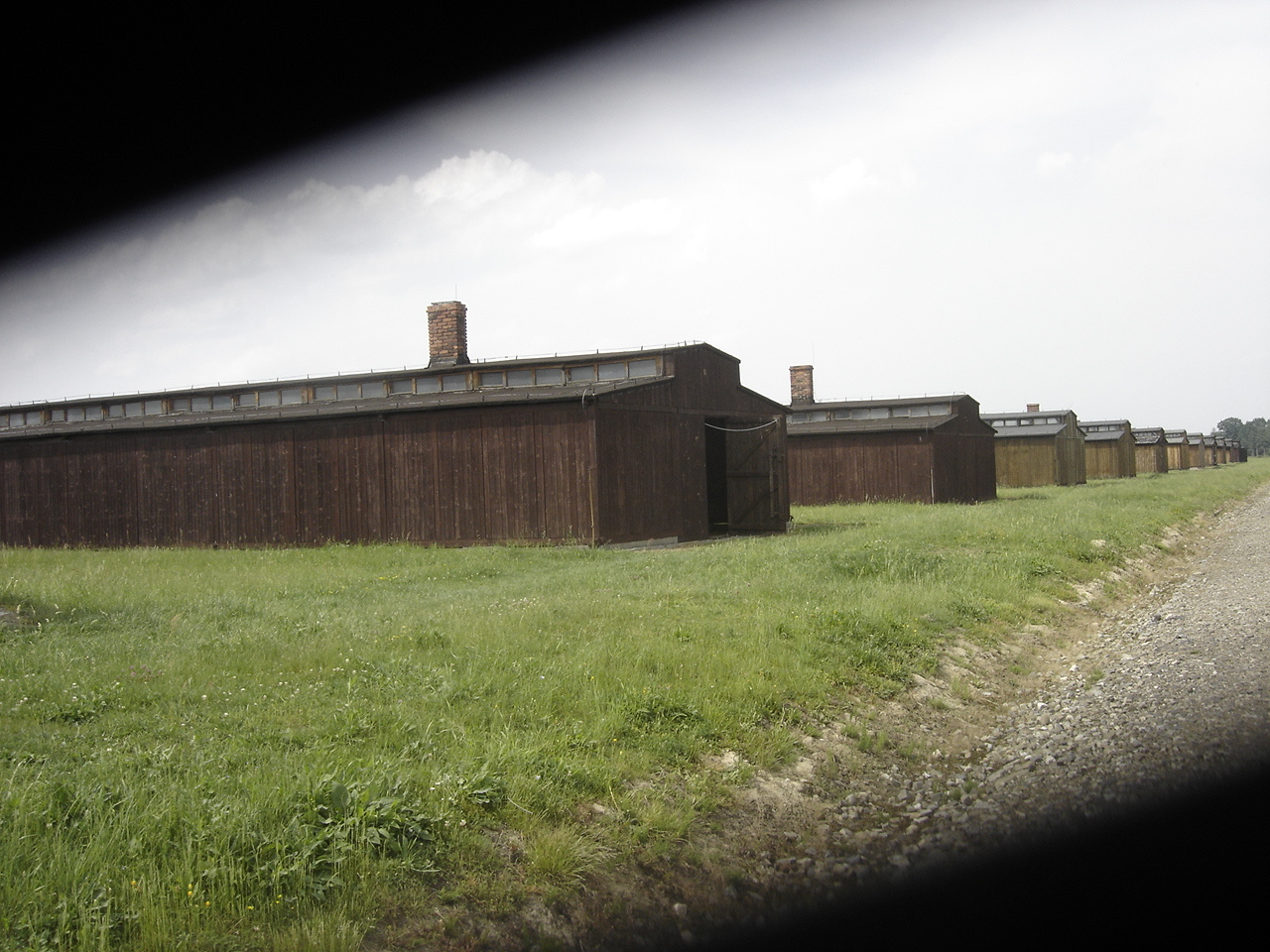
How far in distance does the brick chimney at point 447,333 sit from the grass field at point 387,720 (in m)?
12.4

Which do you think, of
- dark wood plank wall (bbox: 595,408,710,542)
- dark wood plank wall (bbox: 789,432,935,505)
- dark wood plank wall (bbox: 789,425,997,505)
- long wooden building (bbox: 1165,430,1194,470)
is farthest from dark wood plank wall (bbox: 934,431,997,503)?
long wooden building (bbox: 1165,430,1194,470)

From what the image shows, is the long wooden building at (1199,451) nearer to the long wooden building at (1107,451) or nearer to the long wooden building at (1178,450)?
the long wooden building at (1178,450)

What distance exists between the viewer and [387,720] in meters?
6.73

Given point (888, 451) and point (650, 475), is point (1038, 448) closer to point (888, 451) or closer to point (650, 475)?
point (888, 451)

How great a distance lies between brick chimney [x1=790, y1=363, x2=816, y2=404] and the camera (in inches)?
1671

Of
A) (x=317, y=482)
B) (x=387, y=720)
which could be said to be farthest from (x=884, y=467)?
(x=387, y=720)

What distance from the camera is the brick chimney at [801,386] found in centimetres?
4244

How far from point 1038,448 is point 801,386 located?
15.5 metres

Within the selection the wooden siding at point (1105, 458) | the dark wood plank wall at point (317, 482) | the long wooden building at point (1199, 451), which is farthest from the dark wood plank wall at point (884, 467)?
the long wooden building at point (1199, 451)

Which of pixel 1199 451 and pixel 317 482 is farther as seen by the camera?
pixel 1199 451

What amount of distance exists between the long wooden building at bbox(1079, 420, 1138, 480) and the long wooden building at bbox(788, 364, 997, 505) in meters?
26.8

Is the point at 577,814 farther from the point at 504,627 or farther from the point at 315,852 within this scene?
the point at 504,627

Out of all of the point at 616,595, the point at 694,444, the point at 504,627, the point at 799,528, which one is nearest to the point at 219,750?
the point at 504,627

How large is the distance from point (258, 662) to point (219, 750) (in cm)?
241
